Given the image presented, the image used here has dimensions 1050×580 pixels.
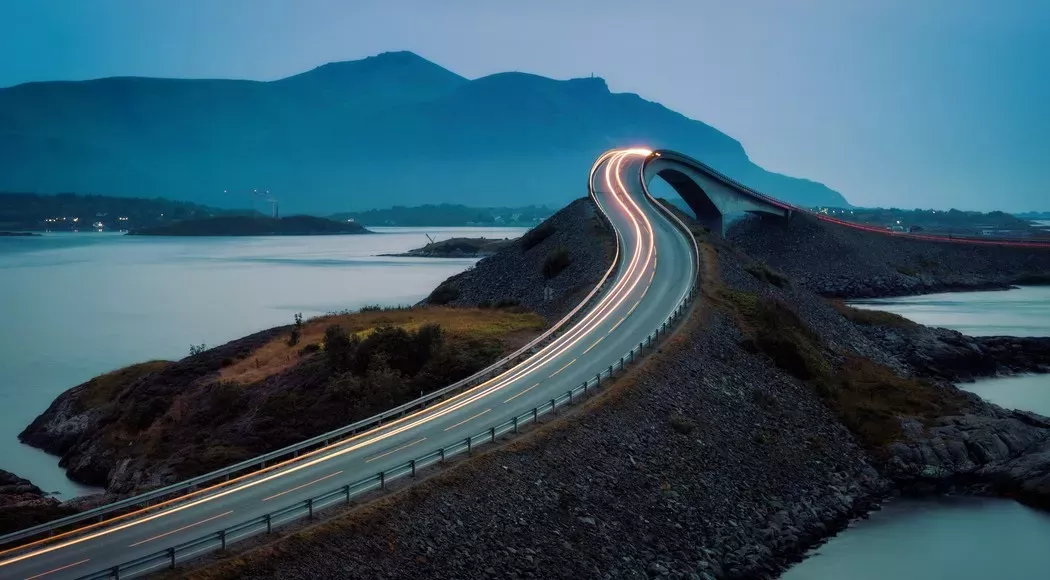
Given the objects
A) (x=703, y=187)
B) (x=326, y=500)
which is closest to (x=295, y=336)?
(x=326, y=500)

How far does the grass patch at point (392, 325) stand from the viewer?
4375 centimetres

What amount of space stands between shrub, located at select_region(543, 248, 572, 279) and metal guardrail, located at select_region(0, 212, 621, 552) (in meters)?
12.6

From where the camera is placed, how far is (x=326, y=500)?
22.9 m

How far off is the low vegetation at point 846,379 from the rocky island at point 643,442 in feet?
0.43

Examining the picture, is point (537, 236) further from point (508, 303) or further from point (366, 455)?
point (366, 455)

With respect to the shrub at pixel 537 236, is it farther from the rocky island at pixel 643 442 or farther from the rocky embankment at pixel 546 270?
the rocky island at pixel 643 442

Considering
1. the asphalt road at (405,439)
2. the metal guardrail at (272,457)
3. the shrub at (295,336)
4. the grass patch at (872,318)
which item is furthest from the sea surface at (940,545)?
the grass patch at (872,318)

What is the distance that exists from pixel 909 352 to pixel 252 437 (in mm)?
44281

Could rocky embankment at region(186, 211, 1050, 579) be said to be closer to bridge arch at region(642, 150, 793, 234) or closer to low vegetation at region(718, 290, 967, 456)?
low vegetation at region(718, 290, 967, 456)

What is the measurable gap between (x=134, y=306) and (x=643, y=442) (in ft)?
325

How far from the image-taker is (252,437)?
33812 millimetres

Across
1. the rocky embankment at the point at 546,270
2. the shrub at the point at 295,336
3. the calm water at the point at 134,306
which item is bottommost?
the calm water at the point at 134,306

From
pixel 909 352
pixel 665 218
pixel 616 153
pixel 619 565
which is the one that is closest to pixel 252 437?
pixel 619 565

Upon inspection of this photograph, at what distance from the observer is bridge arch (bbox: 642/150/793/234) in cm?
10425
